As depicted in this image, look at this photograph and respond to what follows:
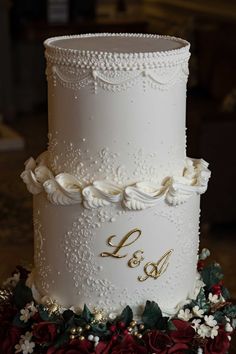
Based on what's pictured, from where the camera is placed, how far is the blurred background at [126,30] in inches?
169

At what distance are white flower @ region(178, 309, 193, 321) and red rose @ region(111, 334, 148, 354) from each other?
0.43 feet

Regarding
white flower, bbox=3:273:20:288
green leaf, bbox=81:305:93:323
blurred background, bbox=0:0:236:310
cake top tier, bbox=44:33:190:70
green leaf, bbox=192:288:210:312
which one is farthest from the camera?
blurred background, bbox=0:0:236:310

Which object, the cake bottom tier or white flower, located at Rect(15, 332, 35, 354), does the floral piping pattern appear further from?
white flower, located at Rect(15, 332, 35, 354)

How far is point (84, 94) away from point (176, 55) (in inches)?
7.6

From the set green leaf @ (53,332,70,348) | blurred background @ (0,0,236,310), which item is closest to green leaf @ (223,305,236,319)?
→ green leaf @ (53,332,70,348)

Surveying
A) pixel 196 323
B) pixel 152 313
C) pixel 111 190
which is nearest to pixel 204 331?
pixel 196 323

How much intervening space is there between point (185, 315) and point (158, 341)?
0.11 meters

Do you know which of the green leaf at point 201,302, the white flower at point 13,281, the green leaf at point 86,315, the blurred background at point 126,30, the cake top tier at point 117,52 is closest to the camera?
the cake top tier at point 117,52

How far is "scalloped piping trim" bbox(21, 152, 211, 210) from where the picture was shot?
146 cm

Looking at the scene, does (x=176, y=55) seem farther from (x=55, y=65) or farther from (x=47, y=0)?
(x=47, y=0)

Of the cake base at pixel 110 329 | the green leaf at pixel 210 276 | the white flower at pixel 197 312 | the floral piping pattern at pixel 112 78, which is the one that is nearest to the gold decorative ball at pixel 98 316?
the cake base at pixel 110 329

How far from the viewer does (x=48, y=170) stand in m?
1.55

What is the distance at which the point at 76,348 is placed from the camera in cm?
149

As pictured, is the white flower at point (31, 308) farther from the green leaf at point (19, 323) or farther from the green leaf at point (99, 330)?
the green leaf at point (99, 330)
